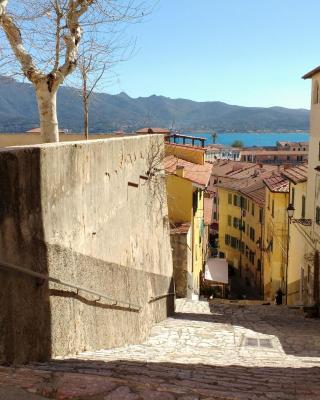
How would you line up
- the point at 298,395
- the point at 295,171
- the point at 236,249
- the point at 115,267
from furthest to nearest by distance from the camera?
the point at 236,249 → the point at 295,171 → the point at 115,267 → the point at 298,395

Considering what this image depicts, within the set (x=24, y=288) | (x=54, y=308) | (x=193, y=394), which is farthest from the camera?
(x=54, y=308)

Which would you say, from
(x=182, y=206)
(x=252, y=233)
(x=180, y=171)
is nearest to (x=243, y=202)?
(x=252, y=233)

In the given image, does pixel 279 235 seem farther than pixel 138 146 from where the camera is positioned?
Yes

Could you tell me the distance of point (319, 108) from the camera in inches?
907

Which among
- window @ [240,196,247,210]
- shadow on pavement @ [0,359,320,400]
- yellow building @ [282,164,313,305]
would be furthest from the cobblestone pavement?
window @ [240,196,247,210]

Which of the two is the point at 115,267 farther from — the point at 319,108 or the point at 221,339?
the point at 319,108

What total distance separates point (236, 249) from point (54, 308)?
49792 millimetres

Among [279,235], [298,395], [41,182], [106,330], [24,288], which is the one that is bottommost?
[279,235]

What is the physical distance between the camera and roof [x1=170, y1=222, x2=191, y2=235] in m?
20.9

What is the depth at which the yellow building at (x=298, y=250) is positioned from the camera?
80.6 feet

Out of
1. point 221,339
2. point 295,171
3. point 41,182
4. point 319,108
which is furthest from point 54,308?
point 295,171

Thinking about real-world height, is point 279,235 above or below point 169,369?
below

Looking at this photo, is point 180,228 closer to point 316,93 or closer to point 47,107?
point 316,93

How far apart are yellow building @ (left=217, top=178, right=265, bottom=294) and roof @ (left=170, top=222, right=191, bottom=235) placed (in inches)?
849
